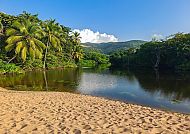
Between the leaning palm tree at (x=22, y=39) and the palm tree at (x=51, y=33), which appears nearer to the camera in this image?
the leaning palm tree at (x=22, y=39)

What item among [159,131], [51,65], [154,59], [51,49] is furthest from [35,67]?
[159,131]

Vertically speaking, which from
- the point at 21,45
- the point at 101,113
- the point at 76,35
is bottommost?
the point at 101,113

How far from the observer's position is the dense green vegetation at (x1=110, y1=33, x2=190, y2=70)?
226 ft

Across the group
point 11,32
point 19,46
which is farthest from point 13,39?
→ point 11,32

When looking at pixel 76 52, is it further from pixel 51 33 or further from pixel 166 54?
pixel 166 54

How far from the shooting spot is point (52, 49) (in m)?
73.8

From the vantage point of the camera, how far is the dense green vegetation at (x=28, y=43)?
4706cm

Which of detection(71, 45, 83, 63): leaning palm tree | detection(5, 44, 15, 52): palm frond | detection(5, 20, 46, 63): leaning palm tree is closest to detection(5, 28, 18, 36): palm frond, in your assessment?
detection(5, 20, 46, 63): leaning palm tree

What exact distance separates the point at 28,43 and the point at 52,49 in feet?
84.6

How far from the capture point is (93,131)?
8312 mm

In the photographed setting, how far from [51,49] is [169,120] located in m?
65.1

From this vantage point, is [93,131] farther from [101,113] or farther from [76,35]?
[76,35]

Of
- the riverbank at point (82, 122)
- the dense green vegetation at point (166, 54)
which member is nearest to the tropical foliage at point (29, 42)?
the dense green vegetation at point (166, 54)

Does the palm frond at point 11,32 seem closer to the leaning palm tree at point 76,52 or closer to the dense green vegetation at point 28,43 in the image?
the dense green vegetation at point 28,43
